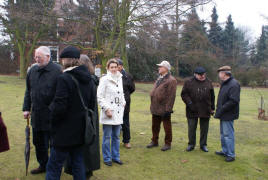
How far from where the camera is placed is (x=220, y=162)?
17.4 ft

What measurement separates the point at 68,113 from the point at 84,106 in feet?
0.72

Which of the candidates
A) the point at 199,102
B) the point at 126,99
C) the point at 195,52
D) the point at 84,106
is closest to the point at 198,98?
the point at 199,102

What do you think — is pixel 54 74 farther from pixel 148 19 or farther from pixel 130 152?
pixel 148 19

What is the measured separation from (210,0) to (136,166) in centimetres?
1476

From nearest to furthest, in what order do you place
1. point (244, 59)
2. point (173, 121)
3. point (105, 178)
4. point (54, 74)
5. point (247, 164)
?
1. point (54, 74)
2. point (105, 178)
3. point (247, 164)
4. point (173, 121)
5. point (244, 59)

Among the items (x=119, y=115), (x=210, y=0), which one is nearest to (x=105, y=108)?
(x=119, y=115)

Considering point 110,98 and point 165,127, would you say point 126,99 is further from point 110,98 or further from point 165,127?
point 110,98

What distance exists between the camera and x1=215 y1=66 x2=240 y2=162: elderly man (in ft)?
17.2

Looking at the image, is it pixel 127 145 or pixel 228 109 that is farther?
pixel 127 145

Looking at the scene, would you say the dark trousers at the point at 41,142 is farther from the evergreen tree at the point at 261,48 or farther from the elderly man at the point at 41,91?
the evergreen tree at the point at 261,48

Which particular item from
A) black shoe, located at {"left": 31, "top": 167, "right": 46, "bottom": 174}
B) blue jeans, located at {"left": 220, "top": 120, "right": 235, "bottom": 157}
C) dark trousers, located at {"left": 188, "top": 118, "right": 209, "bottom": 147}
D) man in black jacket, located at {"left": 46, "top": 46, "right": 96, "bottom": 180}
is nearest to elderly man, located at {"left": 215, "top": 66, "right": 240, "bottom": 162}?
blue jeans, located at {"left": 220, "top": 120, "right": 235, "bottom": 157}

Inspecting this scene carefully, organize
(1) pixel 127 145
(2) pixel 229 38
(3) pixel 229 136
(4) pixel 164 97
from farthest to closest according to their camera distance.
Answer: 1. (2) pixel 229 38
2. (1) pixel 127 145
3. (4) pixel 164 97
4. (3) pixel 229 136

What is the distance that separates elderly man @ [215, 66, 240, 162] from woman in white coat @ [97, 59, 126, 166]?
2108 millimetres

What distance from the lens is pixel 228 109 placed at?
17.2 ft
